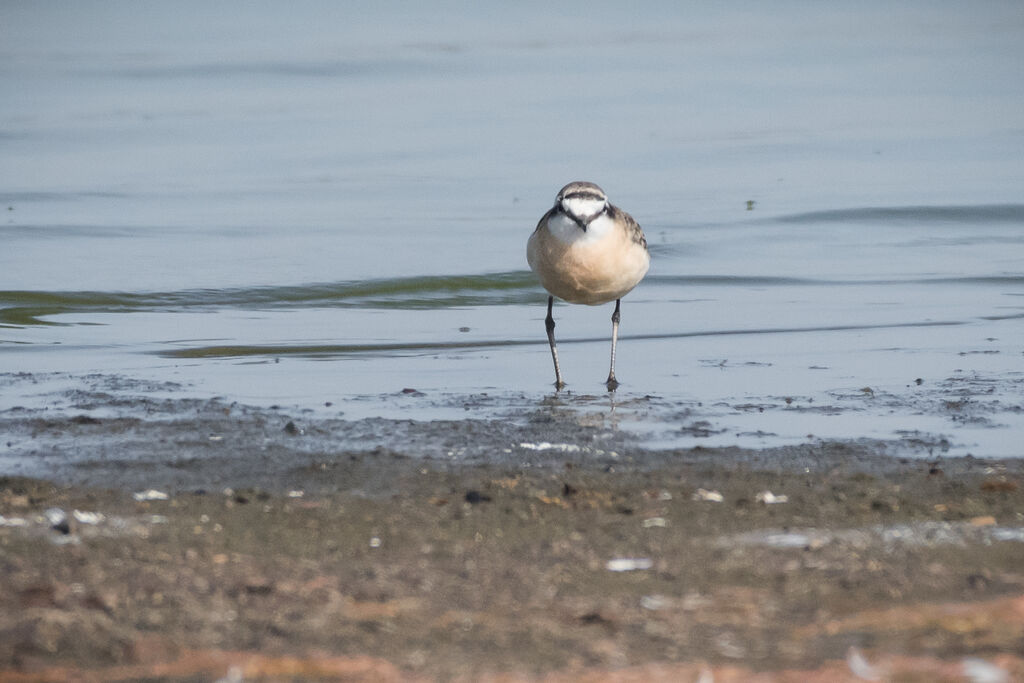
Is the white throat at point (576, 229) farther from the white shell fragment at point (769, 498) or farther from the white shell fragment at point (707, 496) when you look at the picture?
the white shell fragment at point (769, 498)

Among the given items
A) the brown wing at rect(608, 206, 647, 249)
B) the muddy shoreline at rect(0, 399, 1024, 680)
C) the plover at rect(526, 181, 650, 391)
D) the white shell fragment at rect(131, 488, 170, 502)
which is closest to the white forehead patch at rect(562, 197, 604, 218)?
the plover at rect(526, 181, 650, 391)

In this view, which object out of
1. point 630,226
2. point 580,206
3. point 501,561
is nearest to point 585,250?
point 580,206

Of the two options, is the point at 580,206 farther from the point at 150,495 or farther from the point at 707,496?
the point at 150,495

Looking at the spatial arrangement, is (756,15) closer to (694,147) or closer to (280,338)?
(694,147)

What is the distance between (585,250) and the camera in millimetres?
9164

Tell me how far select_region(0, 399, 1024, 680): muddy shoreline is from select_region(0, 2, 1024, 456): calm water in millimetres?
1077

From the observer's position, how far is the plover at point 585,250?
29.5ft

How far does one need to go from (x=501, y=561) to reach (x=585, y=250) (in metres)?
4.47

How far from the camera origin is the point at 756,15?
42.4 m

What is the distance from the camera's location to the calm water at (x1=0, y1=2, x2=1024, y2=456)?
897 centimetres

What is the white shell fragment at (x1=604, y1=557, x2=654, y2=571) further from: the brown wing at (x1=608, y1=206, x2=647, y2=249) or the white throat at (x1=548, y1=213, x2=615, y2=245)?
the brown wing at (x1=608, y1=206, x2=647, y2=249)

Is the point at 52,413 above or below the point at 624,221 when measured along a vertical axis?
below

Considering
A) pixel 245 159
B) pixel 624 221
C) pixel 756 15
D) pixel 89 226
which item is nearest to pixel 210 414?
pixel 624 221

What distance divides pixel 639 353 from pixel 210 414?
137 inches
